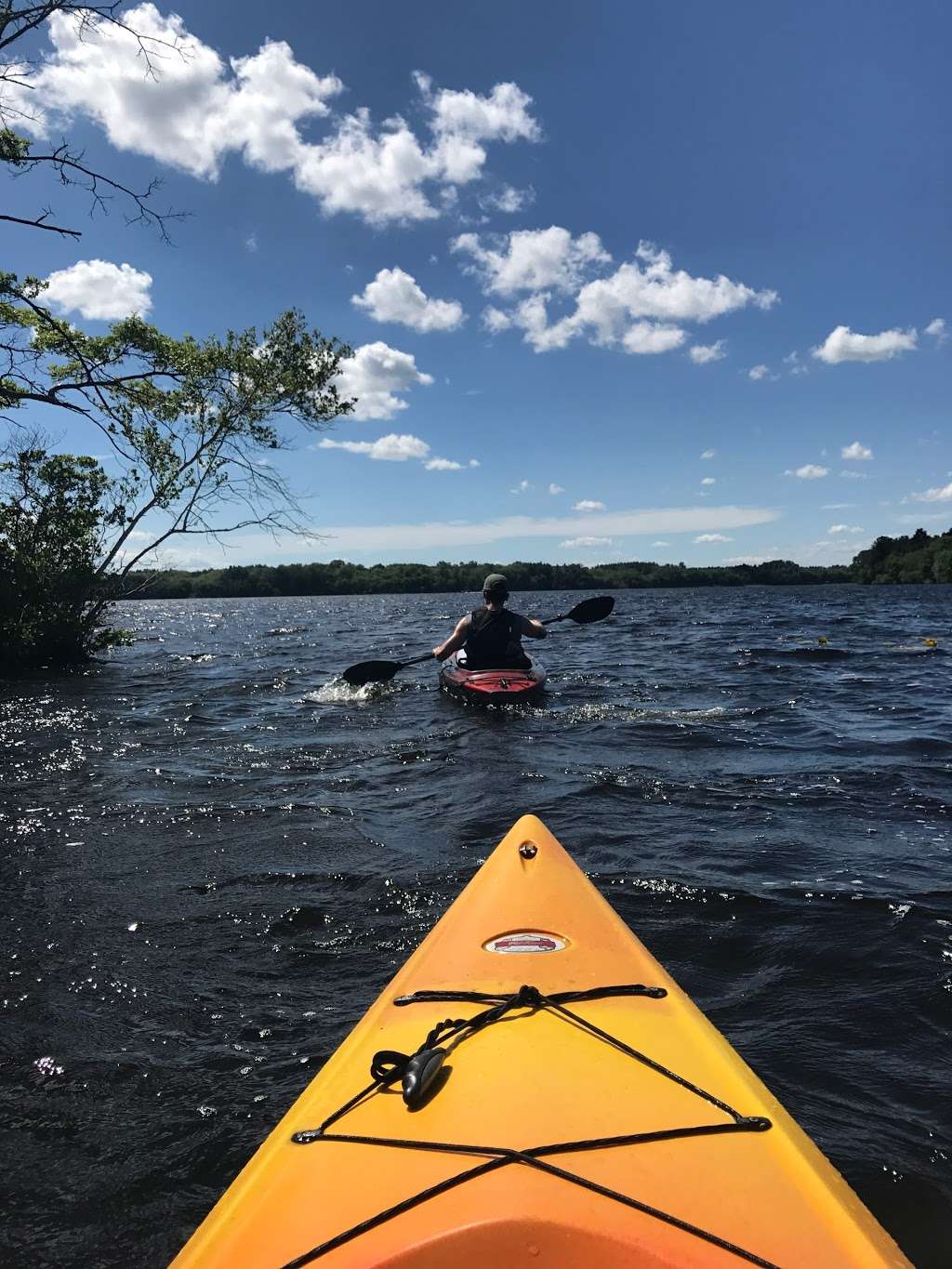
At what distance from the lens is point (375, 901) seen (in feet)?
13.7

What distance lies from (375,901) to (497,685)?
18.5 ft

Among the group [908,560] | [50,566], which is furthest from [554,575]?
[50,566]

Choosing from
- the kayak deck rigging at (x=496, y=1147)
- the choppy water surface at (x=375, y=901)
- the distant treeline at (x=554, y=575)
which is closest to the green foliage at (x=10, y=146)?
the choppy water surface at (x=375, y=901)

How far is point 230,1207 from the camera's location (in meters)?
1.61

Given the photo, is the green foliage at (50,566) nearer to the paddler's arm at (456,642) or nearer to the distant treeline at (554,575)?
the paddler's arm at (456,642)

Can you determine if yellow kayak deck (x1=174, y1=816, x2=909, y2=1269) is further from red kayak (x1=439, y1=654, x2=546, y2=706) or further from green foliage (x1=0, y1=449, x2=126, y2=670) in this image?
green foliage (x1=0, y1=449, x2=126, y2=670)

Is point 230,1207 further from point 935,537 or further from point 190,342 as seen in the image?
point 935,537

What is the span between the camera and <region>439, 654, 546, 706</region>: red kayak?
9688 mm

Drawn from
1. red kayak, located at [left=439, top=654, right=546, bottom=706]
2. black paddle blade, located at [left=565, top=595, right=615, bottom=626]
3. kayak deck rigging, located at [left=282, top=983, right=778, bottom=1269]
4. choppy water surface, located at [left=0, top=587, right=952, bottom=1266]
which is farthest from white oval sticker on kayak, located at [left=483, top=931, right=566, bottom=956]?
black paddle blade, located at [left=565, top=595, right=615, bottom=626]

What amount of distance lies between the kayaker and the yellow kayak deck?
757 cm

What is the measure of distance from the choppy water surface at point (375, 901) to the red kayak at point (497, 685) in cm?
28

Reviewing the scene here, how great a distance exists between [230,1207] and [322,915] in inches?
95.8

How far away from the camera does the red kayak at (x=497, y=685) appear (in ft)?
31.8

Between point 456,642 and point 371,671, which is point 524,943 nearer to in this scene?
point 456,642
